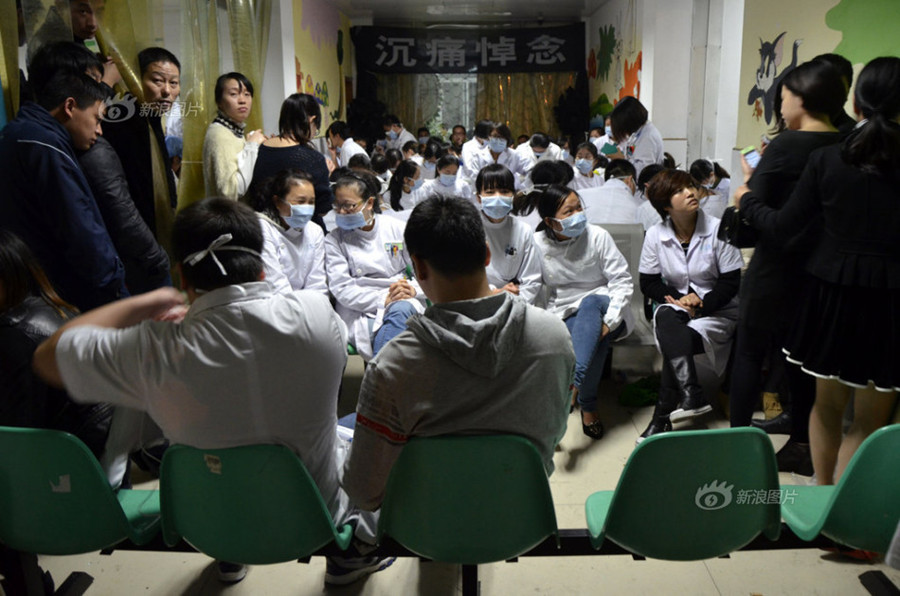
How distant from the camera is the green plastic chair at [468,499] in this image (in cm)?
118

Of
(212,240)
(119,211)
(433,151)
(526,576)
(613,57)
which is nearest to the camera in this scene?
(212,240)

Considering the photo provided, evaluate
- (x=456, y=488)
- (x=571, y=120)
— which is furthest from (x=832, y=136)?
(x=571, y=120)

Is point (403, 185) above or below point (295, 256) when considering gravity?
above

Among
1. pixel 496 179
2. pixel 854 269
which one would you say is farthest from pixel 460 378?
pixel 496 179

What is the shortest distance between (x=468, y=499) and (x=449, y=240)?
1.69 feet

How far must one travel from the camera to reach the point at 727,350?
2.86 meters

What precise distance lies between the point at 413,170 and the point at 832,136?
11.8 feet

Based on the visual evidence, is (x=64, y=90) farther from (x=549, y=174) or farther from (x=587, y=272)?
(x=549, y=174)

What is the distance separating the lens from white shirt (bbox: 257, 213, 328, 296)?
2.76 meters

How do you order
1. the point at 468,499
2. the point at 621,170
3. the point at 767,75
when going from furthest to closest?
1. the point at 767,75
2. the point at 621,170
3. the point at 468,499

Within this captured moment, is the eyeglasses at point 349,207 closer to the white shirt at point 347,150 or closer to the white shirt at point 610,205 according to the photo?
the white shirt at point 610,205

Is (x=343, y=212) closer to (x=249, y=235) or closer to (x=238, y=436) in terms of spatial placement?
(x=249, y=235)

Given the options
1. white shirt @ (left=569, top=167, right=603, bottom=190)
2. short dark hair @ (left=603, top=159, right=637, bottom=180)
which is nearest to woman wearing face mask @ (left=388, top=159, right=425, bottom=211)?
white shirt @ (left=569, top=167, right=603, bottom=190)

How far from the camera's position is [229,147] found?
302 centimetres
